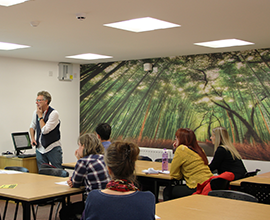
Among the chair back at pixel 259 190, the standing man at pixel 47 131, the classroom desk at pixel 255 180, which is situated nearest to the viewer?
the chair back at pixel 259 190

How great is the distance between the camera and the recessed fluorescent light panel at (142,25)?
15.1 feet

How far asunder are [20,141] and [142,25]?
3746mm

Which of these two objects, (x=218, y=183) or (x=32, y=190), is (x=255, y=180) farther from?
(x=32, y=190)

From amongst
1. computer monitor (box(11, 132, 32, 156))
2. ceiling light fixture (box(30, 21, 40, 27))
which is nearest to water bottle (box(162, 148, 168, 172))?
ceiling light fixture (box(30, 21, 40, 27))

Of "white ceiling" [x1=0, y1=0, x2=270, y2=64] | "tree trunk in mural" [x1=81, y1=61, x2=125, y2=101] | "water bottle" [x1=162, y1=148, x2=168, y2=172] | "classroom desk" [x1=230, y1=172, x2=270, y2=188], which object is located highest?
"white ceiling" [x1=0, y1=0, x2=270, y2=64]

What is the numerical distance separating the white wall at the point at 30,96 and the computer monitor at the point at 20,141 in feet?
1.18

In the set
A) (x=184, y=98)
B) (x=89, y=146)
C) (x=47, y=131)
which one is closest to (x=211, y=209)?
(x=89, y=146)

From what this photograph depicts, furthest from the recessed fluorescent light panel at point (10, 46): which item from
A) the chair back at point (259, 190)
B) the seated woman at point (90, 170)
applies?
the chair back at point (259, 190)

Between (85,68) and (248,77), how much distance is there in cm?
402

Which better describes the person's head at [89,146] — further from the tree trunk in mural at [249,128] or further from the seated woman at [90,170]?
the tree trunk in mural at [249,128]

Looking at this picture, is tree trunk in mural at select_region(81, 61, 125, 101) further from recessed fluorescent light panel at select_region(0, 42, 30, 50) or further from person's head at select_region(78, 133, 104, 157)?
person's head at select_region(78, 133, 104, 157)

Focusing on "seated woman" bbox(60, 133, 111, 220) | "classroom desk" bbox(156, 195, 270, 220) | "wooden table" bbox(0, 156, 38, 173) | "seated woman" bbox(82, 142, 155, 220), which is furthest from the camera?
"wooden table" bbox(0, 156, 38, 173)

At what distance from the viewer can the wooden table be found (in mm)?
6583

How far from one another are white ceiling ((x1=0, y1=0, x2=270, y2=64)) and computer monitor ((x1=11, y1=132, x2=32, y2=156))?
1.62 meters
